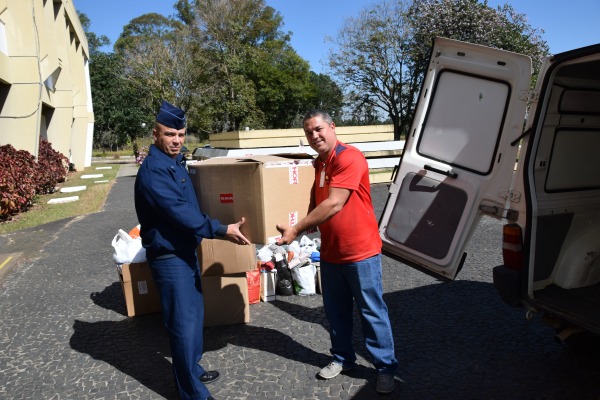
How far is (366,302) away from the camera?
10.1 feet

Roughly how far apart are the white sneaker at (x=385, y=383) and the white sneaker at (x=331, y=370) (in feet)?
1.06

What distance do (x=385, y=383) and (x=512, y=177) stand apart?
168 centimetres

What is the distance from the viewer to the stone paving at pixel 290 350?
3.23 metres

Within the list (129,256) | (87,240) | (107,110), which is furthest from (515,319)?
(107,110)

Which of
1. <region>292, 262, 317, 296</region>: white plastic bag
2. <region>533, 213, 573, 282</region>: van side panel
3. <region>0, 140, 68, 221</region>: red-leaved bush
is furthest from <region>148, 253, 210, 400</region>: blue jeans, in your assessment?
<region>0, 140, 68, 221</region>: red-leaved bush

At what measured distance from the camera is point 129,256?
4.36 meters

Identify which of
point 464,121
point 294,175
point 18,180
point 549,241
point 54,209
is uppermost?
point 464,121

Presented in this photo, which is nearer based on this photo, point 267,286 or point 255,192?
point 255,192

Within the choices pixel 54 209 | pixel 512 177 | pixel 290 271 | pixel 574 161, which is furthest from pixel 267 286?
pixel 54 209

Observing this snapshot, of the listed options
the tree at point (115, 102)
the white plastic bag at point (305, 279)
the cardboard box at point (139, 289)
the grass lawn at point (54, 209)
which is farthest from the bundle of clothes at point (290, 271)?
the tree at point (115, 102)

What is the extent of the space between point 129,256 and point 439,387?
116 inches

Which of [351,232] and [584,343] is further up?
[351,232]

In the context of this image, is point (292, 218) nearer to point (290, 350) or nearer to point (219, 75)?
point (290, 350)

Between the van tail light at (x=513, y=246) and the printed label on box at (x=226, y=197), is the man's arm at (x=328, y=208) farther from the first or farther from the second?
the van tail light at (x=513, y=246)
